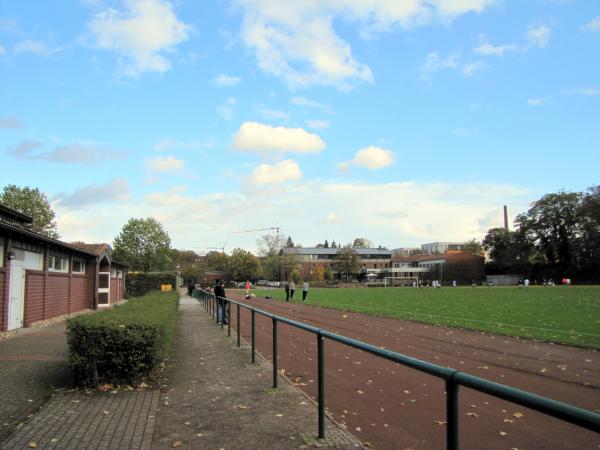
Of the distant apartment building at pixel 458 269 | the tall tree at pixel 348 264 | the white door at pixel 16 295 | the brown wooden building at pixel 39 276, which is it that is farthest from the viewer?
the tall tree at pixel 348 264

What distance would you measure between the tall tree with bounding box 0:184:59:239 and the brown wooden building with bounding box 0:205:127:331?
25.1 meters

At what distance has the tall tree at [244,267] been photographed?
113812 millimetres

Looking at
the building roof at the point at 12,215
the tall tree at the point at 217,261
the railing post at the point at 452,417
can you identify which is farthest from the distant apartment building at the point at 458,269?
the railing post at the point at 452,417

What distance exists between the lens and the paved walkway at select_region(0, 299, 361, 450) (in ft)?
15.3

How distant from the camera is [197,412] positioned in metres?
5.71

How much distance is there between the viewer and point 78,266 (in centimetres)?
2562

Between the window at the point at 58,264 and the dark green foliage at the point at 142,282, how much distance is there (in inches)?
1272

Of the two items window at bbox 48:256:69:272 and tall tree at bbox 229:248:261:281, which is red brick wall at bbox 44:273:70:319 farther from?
tall tree at bbox 229:248:261:281

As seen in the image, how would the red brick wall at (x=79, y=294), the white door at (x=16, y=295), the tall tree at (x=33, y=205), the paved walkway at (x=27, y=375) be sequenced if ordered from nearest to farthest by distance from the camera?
the paved walkway at (x=27, y=375) → the white door at (x=16, y=295) → the red brick wall at (x=79, y=294) → the tall tree at (x=33, y=205)

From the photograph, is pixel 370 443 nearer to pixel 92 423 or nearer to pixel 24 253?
pixel 92 423

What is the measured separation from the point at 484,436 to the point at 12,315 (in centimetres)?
1450

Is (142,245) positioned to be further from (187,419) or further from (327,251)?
(327,251)

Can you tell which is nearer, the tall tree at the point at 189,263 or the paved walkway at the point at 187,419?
the paved walkway at the point at 187,419

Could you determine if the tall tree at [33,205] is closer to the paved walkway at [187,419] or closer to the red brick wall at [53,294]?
the red brick wall at [53,294]
